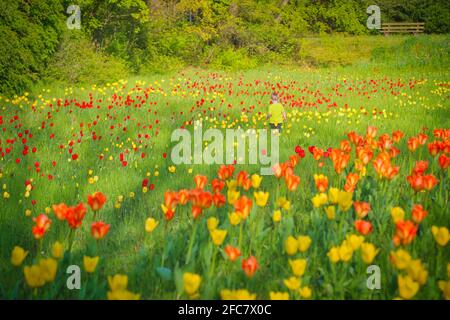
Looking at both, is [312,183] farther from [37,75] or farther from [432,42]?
[432,42]

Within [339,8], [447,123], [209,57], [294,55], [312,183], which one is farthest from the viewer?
[339,8]

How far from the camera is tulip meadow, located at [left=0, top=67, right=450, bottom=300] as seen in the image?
2246mm

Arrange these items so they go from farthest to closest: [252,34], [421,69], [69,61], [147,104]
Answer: [252,34] → [421,69] → [69,61] → [147,104]

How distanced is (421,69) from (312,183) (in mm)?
16975

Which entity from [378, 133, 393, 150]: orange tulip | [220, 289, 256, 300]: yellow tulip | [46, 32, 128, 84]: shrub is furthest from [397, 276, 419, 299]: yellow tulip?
[46, 32, 128, 84]: shrub

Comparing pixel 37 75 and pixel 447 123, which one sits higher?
pixel 37 75

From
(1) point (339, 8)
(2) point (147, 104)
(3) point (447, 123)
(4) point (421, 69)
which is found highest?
(1) point (339, 8)

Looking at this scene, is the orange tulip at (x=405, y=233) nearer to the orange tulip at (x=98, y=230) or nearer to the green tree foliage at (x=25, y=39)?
the orange tulip at (x=98, y=230)

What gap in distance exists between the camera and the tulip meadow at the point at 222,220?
7.37ft

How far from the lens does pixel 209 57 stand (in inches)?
846

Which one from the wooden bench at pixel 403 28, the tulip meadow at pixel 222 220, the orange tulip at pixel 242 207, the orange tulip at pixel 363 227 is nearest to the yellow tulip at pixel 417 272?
the tulip meadow at pixel 222 220

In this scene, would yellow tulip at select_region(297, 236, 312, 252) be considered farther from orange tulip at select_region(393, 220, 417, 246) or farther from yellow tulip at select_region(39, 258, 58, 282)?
yellow tulip at select_region(39, 258, 58, 282)

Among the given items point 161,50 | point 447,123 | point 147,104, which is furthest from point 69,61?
point 447,123
